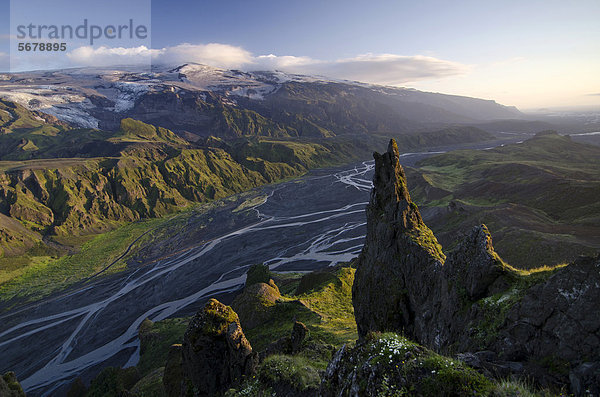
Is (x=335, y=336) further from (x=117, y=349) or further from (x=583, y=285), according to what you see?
(x=117, y=349)

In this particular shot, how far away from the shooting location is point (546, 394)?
6.89m

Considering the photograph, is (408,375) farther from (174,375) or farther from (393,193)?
(174,375)

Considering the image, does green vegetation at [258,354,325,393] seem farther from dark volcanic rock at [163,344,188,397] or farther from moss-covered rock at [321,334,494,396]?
dark volcanic rock at [163,344,188,397]

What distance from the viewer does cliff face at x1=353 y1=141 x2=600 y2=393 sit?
890 centimetres

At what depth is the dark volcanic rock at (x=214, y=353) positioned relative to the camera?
18.8 meters

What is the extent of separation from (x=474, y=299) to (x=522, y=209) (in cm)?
7461

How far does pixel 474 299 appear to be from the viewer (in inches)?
573

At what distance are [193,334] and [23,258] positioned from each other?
109292mm

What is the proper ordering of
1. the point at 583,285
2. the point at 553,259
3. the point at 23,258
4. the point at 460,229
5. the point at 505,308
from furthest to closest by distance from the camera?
the point at 23,258
the point at 460,229
the point at 553,259
the point at 505,308
the point at 583,285

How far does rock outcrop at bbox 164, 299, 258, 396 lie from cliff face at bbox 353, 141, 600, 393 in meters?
9.08

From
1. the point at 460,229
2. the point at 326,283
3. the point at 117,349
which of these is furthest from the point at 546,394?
the point at 460,229

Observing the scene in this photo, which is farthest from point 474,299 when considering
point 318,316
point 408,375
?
point 318,316

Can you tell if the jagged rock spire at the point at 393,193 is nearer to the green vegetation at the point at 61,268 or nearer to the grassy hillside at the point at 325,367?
the grassy hillside at the point at 325,367

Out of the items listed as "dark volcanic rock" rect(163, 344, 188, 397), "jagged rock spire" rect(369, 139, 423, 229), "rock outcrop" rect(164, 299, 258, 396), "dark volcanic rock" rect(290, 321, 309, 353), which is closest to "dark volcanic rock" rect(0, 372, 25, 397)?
"dark volcanic rock" rect(163, 344, 188, 397)
